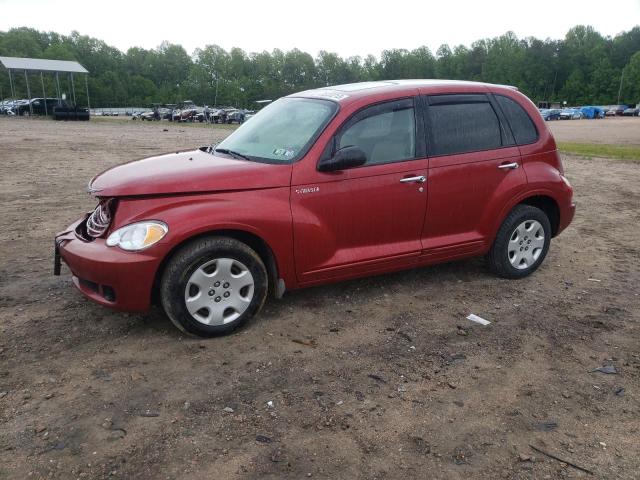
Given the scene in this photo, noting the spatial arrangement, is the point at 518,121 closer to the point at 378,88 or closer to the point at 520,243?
the point at 520,243

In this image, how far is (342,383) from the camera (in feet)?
11.8

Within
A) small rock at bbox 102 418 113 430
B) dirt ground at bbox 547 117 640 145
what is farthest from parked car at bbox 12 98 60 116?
small rock at bbox 102 418 113 430

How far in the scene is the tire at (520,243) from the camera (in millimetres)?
5398

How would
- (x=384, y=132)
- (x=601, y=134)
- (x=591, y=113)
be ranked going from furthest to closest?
(x=591, y=113)
(x=601, y=134)
(x=384, y=132)

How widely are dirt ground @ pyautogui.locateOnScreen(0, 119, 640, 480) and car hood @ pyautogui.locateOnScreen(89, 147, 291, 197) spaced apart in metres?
1.09

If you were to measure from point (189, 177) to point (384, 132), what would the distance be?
168cm

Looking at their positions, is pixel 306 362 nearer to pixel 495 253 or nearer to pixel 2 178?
pixel 495 253

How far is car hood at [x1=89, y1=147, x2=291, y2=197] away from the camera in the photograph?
13.2 ft

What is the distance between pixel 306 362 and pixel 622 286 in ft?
11.3

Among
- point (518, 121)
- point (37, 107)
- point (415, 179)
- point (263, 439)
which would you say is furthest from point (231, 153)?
point (37, 107)

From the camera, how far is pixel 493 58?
13838 centimetres

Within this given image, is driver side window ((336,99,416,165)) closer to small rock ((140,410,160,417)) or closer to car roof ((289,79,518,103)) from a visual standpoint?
car roof ((289,79,518,103))

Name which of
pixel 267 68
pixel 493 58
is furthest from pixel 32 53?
pixel 493 58

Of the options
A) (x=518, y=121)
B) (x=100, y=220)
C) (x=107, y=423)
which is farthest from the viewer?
(x=518, y=121)
